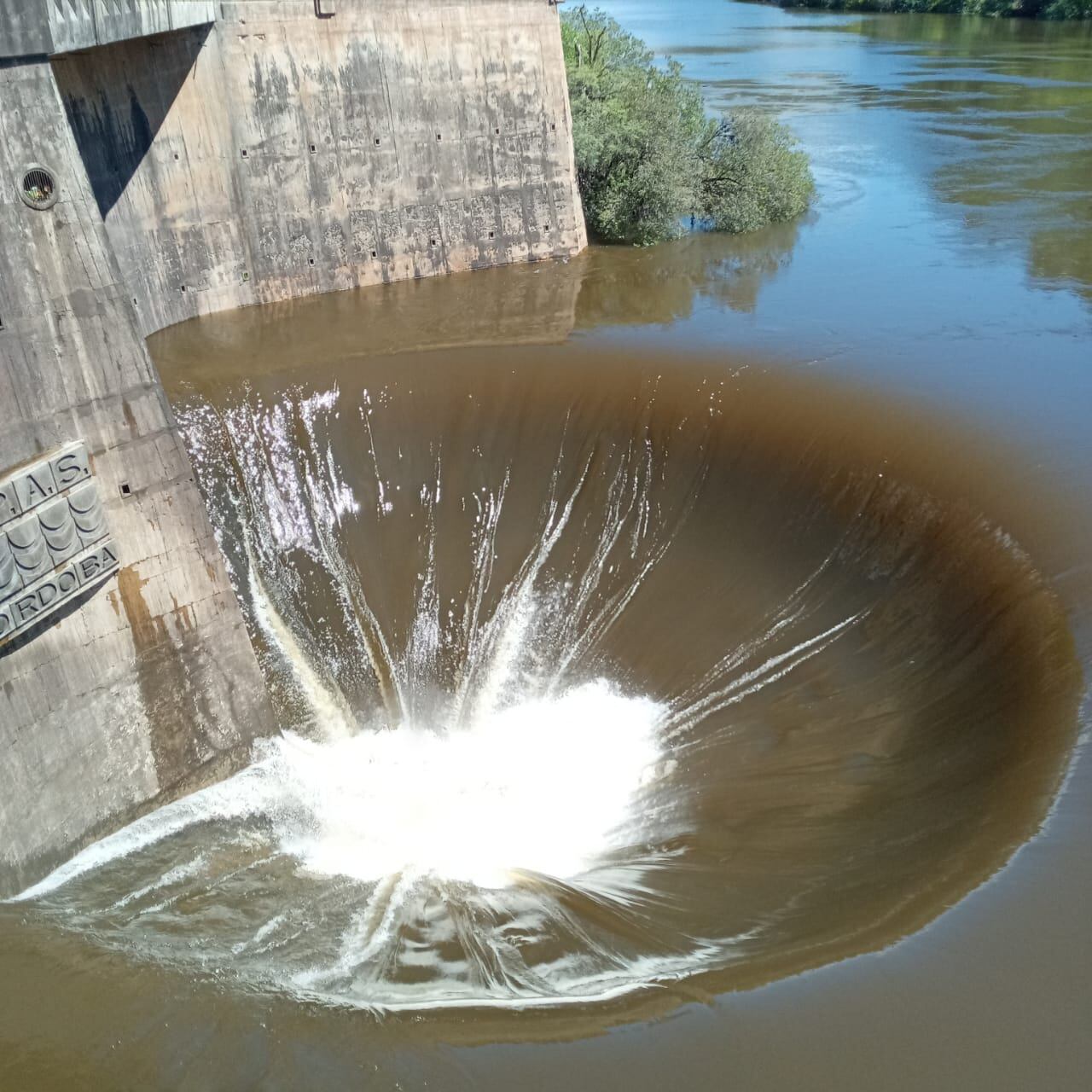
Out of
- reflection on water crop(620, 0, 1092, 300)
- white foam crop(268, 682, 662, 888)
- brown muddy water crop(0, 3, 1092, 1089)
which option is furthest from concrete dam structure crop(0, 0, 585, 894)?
reflection on water crop(620, 0, 1092, 300)

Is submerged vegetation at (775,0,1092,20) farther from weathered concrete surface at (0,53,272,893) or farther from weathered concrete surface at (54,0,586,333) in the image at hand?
weathered concrete surface at (0,53,272,893)

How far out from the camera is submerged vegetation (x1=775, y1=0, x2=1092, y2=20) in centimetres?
4156

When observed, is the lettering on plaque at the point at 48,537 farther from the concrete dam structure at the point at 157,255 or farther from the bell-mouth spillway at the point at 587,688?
the bell-mouth spillway at the point at 587,688

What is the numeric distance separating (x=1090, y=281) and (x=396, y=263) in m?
10.5

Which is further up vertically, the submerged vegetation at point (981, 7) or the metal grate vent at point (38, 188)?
the metal grate vent at point (38, 188)

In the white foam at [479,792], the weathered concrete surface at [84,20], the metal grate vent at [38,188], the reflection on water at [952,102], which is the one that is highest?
the weathered concrete surface at [84,20]

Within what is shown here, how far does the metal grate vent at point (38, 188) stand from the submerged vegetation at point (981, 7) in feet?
147

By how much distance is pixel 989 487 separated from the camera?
10109 millimetres

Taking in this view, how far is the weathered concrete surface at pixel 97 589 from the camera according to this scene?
291 inches

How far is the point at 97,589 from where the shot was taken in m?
8.14

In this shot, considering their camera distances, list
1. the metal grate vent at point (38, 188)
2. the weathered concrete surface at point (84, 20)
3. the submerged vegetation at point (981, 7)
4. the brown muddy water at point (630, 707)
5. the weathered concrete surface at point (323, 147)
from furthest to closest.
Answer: the submerged vegetation at point (981, 7) → the weathered concrete surface at point (323, 147) → the metal grate vent at point (38, 188) → the weathered concrete surface at point (84, 20) → the brown muddy water at point (630, 707)

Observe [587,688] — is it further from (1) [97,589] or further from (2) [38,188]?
(2) [38,188]

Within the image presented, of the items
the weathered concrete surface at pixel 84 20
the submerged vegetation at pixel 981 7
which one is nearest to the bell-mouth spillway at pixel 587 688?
the weathered concrete surface at pixel 84 20

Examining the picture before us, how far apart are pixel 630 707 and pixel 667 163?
12.6m
